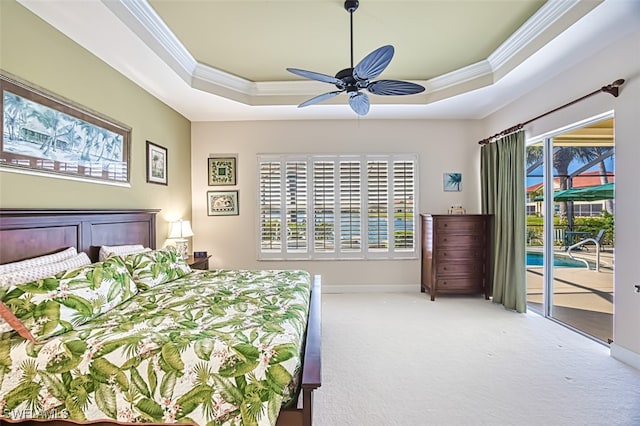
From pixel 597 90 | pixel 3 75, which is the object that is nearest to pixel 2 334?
pixel 3 75

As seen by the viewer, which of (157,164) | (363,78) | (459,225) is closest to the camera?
(363,78)

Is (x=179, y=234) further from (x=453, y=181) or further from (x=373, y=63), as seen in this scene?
(x=453, y=181)

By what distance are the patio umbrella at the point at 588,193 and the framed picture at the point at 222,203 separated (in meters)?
4.32

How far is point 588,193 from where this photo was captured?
341 cm

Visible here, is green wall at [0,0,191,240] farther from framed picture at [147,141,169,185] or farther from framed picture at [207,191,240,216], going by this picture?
framed picture at [207,191,240,216]

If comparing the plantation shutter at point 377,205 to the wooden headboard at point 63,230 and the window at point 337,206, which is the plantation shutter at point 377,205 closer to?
the window at point 337,206

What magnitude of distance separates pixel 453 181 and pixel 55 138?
16.2 feet

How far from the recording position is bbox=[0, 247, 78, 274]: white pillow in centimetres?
203

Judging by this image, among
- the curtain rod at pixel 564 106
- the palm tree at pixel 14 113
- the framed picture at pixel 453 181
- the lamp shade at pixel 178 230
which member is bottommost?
the lamp shade at pixel 178 230

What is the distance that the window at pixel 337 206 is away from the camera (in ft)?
16.9

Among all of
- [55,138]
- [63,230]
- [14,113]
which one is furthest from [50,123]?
[63,230]

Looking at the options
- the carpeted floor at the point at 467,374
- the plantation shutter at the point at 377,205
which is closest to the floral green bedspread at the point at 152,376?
the carpeted floor at the point at 467,374

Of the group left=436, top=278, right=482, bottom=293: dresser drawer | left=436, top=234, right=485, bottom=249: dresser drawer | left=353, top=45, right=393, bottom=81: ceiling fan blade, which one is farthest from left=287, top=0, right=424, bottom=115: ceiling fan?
left=436, top=278, right=482, bottom=293: dresser drawer

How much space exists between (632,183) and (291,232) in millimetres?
3969
